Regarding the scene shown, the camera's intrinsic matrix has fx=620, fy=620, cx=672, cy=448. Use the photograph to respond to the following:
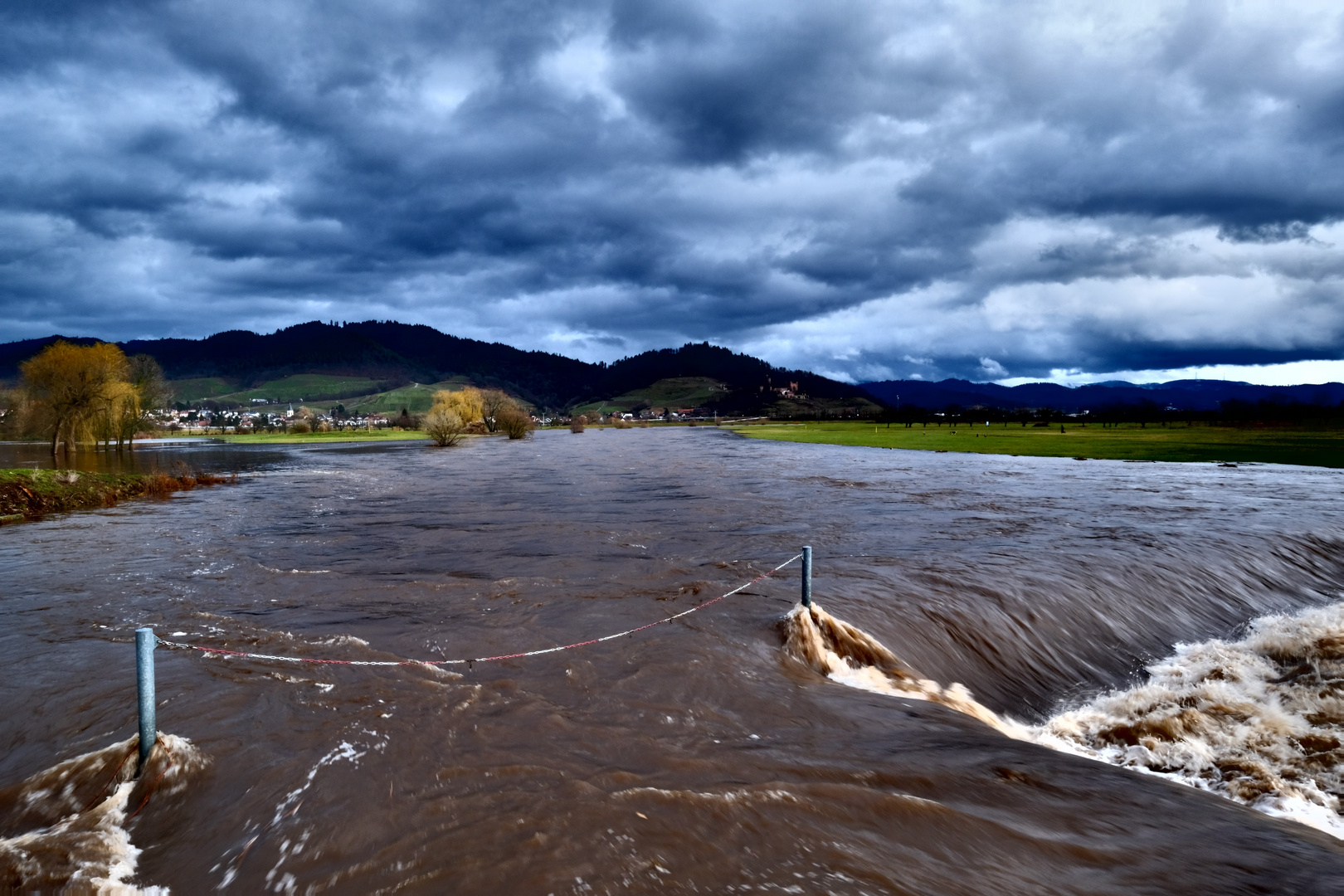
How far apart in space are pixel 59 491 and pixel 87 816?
108 ft

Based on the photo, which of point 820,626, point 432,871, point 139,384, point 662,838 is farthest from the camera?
point 139,384

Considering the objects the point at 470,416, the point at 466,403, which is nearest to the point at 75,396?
the point at 466,403

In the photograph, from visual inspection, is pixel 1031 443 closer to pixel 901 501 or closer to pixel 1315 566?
pixel 901 501

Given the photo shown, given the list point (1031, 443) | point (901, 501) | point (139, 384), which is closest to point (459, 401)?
point (139, 384)

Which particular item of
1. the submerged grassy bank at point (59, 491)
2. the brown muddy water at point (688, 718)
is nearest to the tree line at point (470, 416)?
the submerged grassy bank at point (59, 491)

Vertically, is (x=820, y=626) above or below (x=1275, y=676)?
above

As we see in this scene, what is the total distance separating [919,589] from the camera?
567 inches

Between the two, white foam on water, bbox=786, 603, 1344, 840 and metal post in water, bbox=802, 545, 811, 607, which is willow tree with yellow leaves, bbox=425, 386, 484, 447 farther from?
white foam on water, bbox=786, 603, 1344, 840

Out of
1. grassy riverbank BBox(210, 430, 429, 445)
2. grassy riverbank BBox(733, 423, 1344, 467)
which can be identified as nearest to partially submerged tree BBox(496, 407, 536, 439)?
grassy riverbank BBox(210, 430, 429, 445)

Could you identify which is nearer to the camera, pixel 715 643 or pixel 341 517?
pixel 715 643

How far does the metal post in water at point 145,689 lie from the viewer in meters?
5.74

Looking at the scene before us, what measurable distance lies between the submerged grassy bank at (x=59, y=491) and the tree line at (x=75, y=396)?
3250 centimetres

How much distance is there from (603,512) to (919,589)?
15729 millimetres

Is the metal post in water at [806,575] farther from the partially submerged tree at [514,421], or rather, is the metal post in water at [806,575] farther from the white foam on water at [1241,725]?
the partially submerged tree at [514,421]
